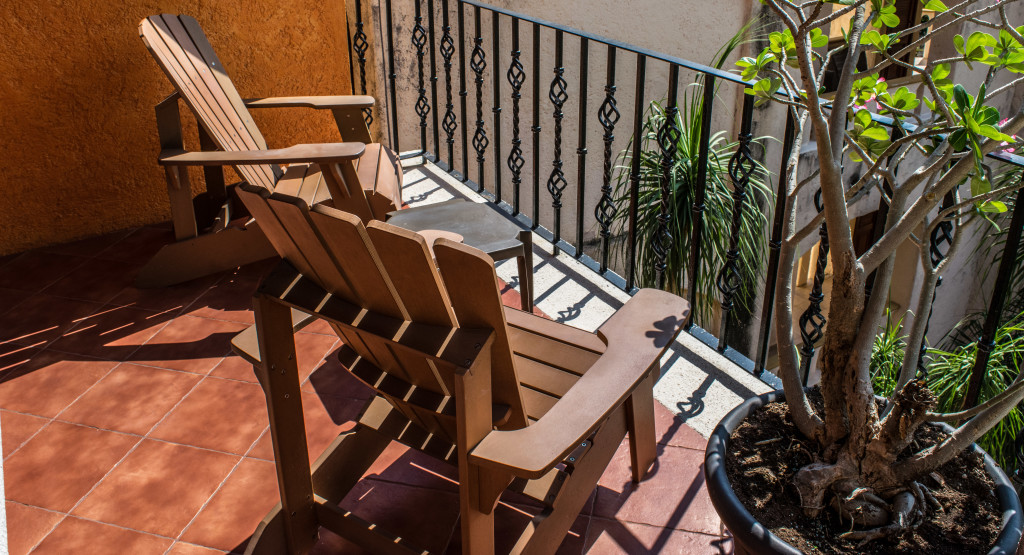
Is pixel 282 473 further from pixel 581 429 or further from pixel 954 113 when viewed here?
pixel 954 113

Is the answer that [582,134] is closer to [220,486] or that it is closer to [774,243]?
[774,243]

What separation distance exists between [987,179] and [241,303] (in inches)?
92.3

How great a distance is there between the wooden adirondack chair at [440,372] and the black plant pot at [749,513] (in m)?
0.25

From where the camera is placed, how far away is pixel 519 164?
131 inches

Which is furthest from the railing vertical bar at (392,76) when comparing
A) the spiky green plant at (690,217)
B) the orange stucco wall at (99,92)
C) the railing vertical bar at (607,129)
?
the railing vertical bar at (607,129)

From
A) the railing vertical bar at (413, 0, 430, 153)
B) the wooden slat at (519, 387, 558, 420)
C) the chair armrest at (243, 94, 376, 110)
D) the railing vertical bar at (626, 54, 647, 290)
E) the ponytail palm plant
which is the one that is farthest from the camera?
the ponytail palm plant

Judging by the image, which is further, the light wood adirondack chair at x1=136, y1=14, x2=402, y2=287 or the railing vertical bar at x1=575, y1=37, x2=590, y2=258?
the railing vertical bar at x1=575, y1=37, x2=590, y2=258

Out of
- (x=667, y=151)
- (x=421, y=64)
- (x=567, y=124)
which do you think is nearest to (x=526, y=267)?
(x=667, y=151)

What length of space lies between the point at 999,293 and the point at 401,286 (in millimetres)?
1344

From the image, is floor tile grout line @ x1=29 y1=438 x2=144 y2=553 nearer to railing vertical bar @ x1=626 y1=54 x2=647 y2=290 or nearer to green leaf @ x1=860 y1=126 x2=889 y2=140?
railing vertical bar @ x1=626 y1=54 x2=647 y2=290

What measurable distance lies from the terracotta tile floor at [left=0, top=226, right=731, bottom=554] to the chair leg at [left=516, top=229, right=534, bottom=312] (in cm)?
55

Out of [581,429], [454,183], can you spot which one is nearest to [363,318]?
[581,429]

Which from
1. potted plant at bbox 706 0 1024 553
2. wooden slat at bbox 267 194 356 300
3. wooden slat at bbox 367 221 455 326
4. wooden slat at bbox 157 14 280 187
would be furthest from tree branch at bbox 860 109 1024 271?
wooden slat at bbox 157 14 280 187

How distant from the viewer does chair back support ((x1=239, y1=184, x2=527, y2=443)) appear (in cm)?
112
